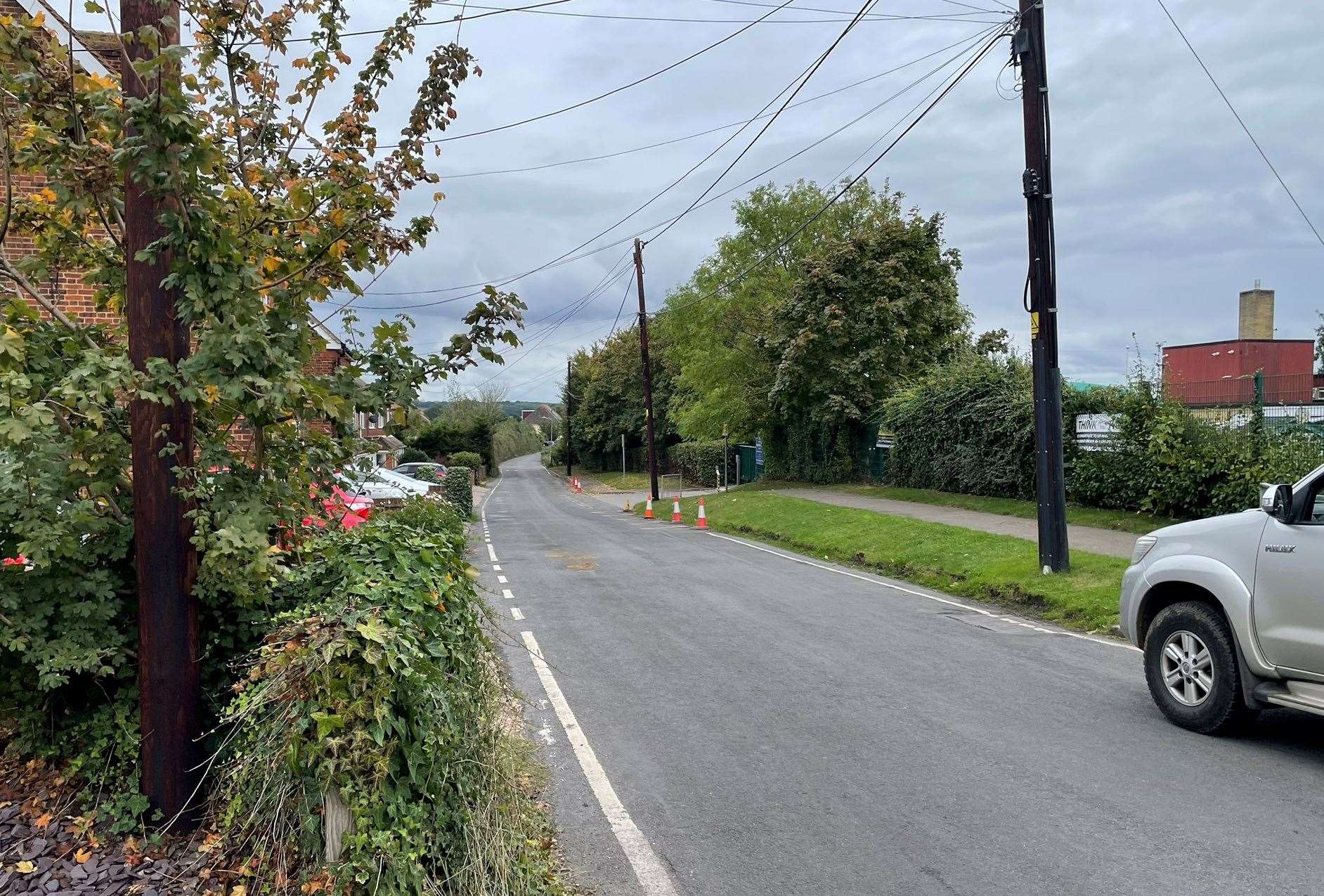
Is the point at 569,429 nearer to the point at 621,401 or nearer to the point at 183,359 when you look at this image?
the point at 621,401

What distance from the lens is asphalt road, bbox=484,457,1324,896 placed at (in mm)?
4078

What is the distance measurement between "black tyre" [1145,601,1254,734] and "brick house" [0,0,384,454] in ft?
16.9

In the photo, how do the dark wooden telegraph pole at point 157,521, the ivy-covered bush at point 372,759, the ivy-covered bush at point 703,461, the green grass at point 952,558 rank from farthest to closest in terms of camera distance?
1. the ivy-covered bush at point 703,461
2. the green grass at point 952,558
3. the dark wooden telegraph pole at point 157,521
4. the ivy-covered bush at point 372,759

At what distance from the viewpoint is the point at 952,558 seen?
14.5m

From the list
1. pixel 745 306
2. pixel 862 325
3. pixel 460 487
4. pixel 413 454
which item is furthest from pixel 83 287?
pixel 745 306

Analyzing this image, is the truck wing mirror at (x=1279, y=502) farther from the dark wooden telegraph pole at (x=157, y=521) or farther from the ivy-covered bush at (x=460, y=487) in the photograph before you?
the ivy-covered bush at (x=460, y=487)

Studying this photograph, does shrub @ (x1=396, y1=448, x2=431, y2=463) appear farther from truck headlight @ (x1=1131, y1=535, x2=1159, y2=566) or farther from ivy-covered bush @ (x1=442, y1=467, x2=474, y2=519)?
truck headlight @ (x1=1131, y1=535, x2=1159, y2=566)

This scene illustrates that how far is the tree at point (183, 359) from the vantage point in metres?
3.42

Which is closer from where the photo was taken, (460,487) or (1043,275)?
(1043,275)

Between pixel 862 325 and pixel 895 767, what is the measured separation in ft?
87.6

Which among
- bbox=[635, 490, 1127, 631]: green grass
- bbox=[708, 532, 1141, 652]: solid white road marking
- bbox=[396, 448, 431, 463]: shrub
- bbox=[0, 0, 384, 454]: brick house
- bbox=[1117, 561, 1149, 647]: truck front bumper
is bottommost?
bbox=[708, 532, 1141, 652]: solid white road marking

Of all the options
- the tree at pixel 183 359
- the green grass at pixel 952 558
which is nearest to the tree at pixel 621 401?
the green grass at pixel 952 558

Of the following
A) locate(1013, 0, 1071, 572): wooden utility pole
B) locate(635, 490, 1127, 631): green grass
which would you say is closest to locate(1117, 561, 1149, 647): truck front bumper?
locate(635, 490, 1127, 631): green grass

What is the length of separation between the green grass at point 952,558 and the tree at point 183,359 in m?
8.63
